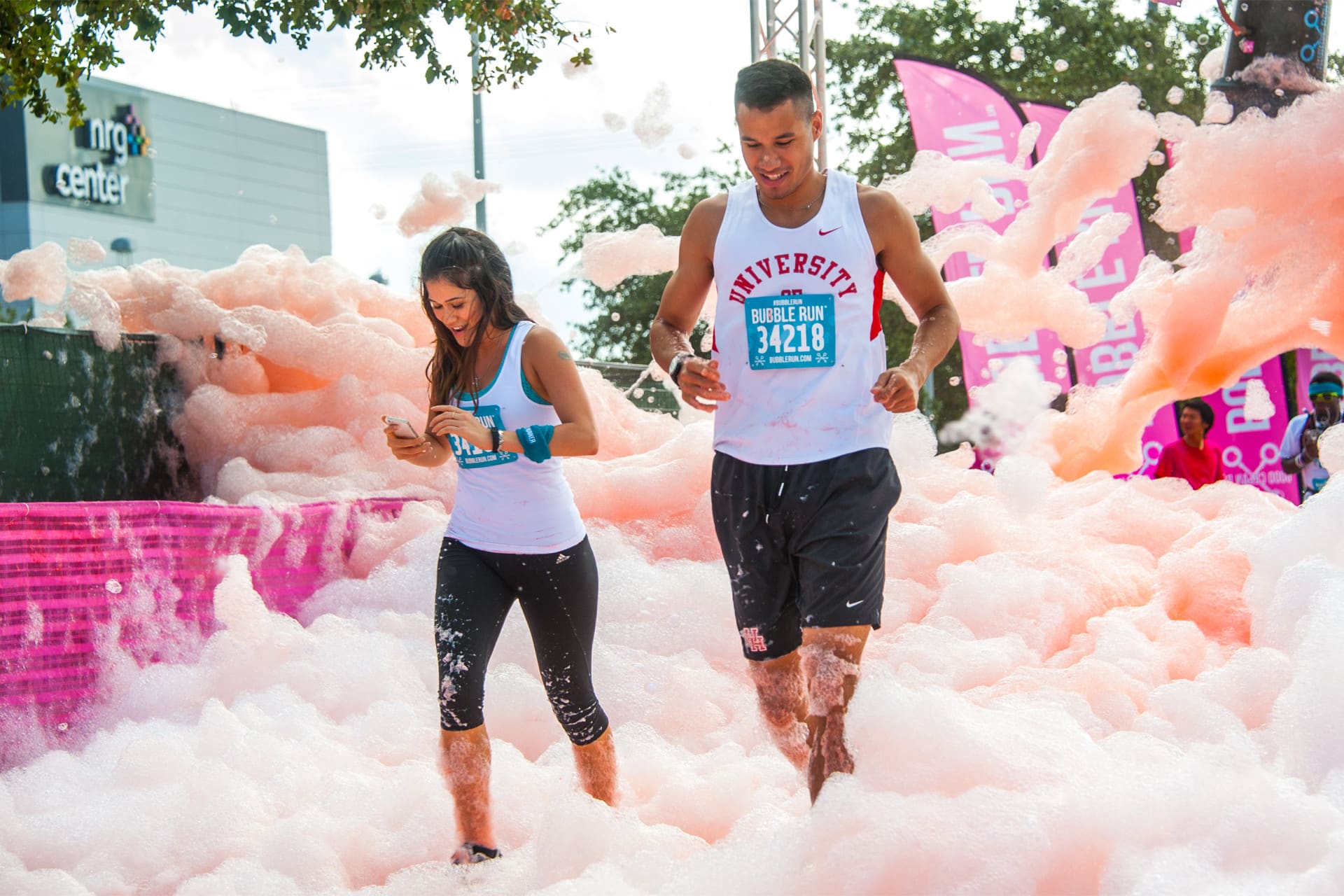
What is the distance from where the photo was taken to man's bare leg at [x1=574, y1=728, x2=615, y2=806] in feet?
10.5

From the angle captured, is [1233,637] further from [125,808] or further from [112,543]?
[112,543]

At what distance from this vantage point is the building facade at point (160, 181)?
1286 inches

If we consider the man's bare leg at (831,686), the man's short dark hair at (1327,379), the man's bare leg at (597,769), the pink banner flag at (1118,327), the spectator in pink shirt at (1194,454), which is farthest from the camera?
the pink banner flag at (1118,327)

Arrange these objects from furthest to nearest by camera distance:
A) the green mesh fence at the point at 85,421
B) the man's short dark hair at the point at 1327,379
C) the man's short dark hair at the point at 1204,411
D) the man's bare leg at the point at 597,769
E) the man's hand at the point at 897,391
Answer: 1. the man's short dark hair at the point at 1327,379
2. the man's short dark hair at the point at 1204,411
3. the green mesh fence at the point at 85,421
4. the man's bare leg at the point at 597,769
5. the man's hand at the point at 897,391

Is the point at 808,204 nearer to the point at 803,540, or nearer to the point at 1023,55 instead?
the point at 803,540

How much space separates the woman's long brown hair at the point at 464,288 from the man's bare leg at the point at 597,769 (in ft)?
3.11

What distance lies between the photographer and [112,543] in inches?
173

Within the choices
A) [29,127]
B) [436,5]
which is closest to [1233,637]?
[436,5]

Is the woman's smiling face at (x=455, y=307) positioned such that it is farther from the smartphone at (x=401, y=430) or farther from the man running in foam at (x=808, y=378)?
the man running in foam at (x=808, y=378)

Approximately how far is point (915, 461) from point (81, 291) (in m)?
4.19

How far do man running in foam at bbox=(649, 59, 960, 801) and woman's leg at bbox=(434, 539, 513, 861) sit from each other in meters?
0.61

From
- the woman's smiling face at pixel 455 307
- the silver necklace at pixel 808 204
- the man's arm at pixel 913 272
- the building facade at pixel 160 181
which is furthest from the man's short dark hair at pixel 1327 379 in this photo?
the building facade at pixel 160 181

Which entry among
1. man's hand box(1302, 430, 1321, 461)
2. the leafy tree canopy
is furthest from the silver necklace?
the leafy tree canopy

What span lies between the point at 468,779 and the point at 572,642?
41cm
